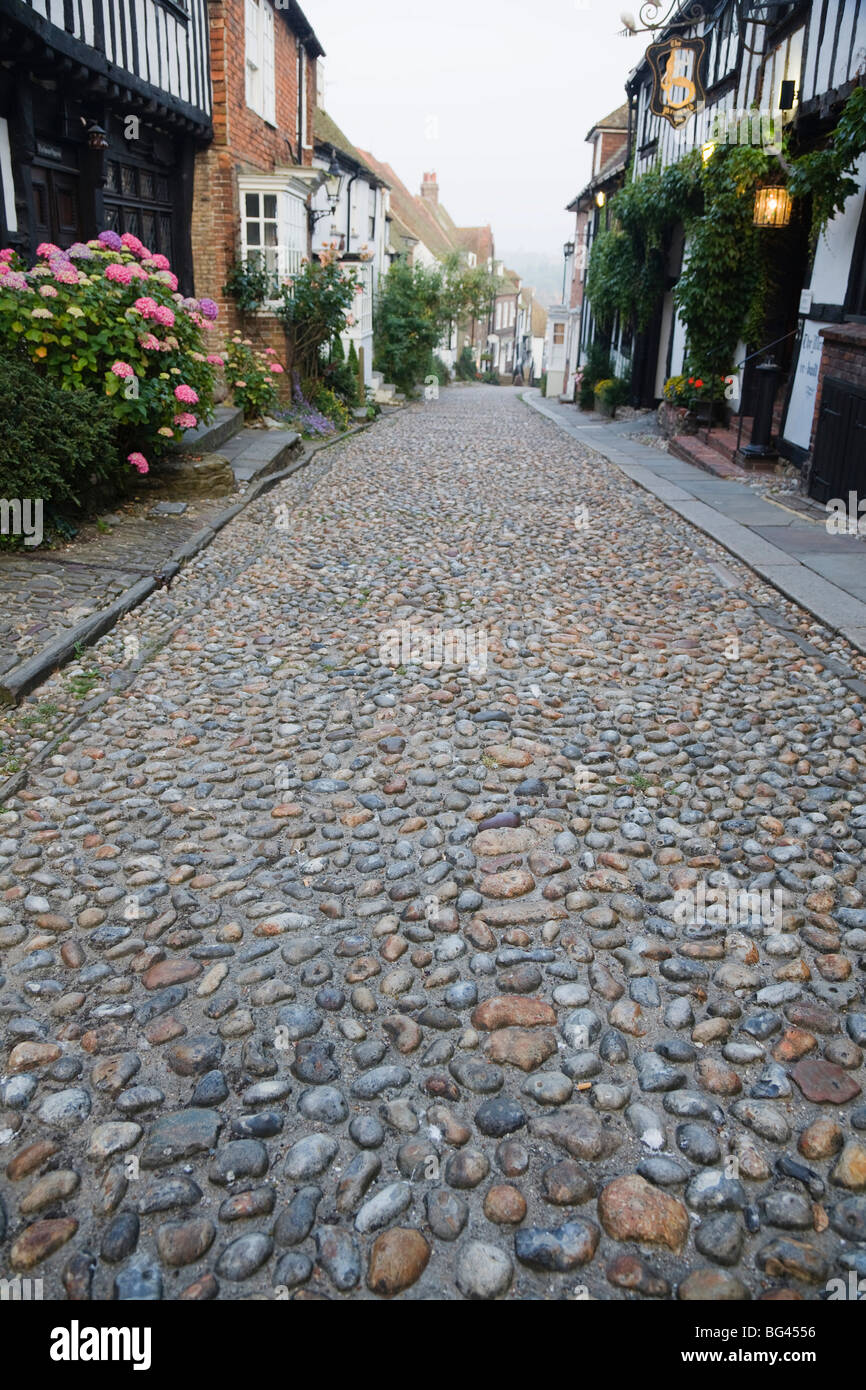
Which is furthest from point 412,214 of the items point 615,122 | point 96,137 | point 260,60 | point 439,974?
point 439,974

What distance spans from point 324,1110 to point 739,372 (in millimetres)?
13927

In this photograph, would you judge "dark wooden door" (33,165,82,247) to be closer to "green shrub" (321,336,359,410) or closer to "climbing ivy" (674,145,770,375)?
"green shrub" (321,336,359,410)

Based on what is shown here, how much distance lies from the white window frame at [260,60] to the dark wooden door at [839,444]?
1035cm

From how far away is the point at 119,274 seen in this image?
8.24 meters

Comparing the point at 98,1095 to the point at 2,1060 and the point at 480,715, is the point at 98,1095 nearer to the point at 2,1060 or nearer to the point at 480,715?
the point at 2,1060

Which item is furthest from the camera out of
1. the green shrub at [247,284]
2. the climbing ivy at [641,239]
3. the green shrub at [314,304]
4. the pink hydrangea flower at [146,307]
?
the climbing ivy at [641,239]

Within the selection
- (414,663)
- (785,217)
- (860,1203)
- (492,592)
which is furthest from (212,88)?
(860,1203)

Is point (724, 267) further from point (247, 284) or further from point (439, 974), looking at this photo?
point (439, 974)

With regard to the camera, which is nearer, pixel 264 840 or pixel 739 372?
pixel 264 840

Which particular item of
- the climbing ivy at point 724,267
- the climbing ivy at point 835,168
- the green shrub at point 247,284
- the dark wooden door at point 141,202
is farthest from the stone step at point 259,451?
the climbing ivy at point 835,168

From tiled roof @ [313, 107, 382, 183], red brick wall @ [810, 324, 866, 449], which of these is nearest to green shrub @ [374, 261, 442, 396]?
tiled roof @ [313, 107, 382, 183]

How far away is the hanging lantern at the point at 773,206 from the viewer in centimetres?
1192

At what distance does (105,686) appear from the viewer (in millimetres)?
5367

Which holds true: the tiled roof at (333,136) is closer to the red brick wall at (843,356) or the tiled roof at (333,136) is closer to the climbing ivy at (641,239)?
the climbing ivy at (641,239)
